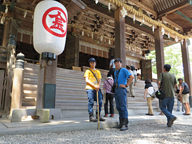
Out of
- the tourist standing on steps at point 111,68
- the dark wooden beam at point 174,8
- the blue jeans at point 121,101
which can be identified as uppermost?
the dark wooden beam at point 174,8

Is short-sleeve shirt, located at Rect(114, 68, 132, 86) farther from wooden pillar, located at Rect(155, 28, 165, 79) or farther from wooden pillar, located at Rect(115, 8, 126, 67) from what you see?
wooden pillar, located at Rect(155, 28, 165, 79)

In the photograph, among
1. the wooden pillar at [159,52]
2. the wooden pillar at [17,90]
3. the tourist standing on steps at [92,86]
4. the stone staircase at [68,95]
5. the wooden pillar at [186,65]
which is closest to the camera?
the tourist standing on steps at [92,86]

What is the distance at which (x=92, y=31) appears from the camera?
11.9 m

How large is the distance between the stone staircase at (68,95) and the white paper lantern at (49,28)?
2025 mm

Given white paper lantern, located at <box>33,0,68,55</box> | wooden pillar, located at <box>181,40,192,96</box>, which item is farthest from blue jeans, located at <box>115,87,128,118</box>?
wooden pillar, located at <box>181,40,192,96</box>

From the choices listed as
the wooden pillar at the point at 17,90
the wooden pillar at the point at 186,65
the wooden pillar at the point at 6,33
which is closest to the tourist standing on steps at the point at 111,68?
the wooden pillar at the point at 17,90

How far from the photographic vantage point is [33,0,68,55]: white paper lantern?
12.1 ft

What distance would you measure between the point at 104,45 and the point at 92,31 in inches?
82.2

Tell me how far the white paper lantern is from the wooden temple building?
951mm

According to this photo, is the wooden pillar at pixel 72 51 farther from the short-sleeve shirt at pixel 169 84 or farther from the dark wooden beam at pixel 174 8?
the short-sleeve shirt at pixel 169 84

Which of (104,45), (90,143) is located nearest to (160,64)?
(104,45)

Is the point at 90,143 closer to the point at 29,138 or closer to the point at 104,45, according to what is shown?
the point at 29,138

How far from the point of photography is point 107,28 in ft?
41.5

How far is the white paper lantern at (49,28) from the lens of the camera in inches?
145
